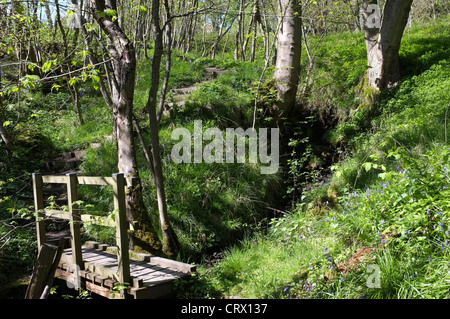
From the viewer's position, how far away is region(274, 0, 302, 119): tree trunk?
779 centimetres

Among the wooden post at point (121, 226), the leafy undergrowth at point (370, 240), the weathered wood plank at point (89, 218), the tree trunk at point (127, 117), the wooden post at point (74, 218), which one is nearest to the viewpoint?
the leafy undergrowth at point (370, 240)

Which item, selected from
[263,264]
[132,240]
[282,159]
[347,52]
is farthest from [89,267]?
[347,52]

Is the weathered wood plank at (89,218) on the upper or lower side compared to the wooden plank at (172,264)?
upper

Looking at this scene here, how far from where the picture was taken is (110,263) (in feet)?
14.0

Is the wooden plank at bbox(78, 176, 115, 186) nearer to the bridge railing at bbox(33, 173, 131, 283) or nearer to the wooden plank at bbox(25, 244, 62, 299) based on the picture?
the bridge railing at bbox(33, 173, 131, 283)

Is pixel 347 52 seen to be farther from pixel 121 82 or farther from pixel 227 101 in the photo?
pixel 121 82

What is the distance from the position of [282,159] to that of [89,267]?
463cm

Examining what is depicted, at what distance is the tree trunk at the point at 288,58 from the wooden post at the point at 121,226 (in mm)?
5164

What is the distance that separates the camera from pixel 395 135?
19.8 ft

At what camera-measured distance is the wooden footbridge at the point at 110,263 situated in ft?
12.1

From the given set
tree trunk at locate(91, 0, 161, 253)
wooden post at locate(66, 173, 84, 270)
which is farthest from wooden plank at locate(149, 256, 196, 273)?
wooden post at locate(66, 173, 84, 270)

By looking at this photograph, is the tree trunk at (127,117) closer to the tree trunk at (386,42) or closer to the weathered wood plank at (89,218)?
the weathered wood plank at (89,218)

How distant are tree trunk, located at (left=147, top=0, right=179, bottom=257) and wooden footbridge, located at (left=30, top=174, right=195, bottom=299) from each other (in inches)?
17.2

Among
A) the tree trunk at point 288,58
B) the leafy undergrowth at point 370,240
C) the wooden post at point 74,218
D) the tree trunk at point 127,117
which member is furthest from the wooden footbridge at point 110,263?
the tree trunk at point 288,58
